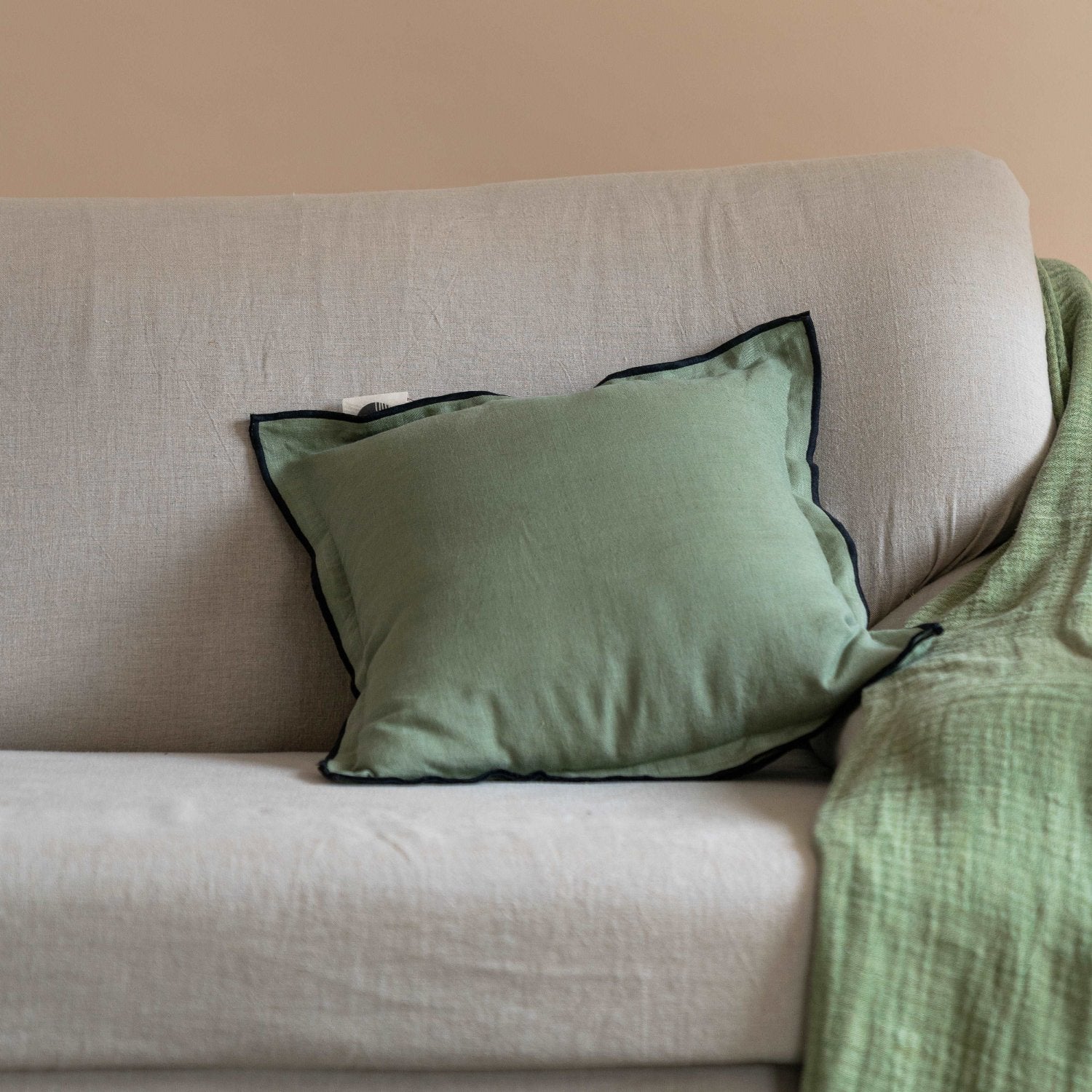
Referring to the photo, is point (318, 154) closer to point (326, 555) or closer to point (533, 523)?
point (326, 555)

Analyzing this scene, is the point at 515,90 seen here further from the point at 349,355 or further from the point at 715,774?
the point at 715,774

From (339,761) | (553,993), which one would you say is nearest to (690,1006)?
(553,993)

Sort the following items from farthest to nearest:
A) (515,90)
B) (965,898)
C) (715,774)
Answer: (515,90)
(715,774)
(965,898)

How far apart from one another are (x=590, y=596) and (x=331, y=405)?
0.43m

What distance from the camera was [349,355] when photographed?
1274mm

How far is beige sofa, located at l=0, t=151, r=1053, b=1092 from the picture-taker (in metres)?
0.84

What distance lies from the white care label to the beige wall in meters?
0.85

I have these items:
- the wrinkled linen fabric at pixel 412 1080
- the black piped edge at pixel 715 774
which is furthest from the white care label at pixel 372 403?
the wrinkled linen fabric at pixel 412 1080

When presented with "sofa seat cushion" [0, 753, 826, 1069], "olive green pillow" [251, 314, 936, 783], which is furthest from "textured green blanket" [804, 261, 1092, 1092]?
"olive green pillow" [251, 314, 936, 783]

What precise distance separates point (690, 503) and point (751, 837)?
329 millimetres

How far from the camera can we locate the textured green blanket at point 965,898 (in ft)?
2.33

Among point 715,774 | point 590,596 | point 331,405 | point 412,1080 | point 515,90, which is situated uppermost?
point 515,90

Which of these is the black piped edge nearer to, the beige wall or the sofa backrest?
the sofa backrest

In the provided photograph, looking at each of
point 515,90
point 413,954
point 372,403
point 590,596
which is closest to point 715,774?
point 590,596
